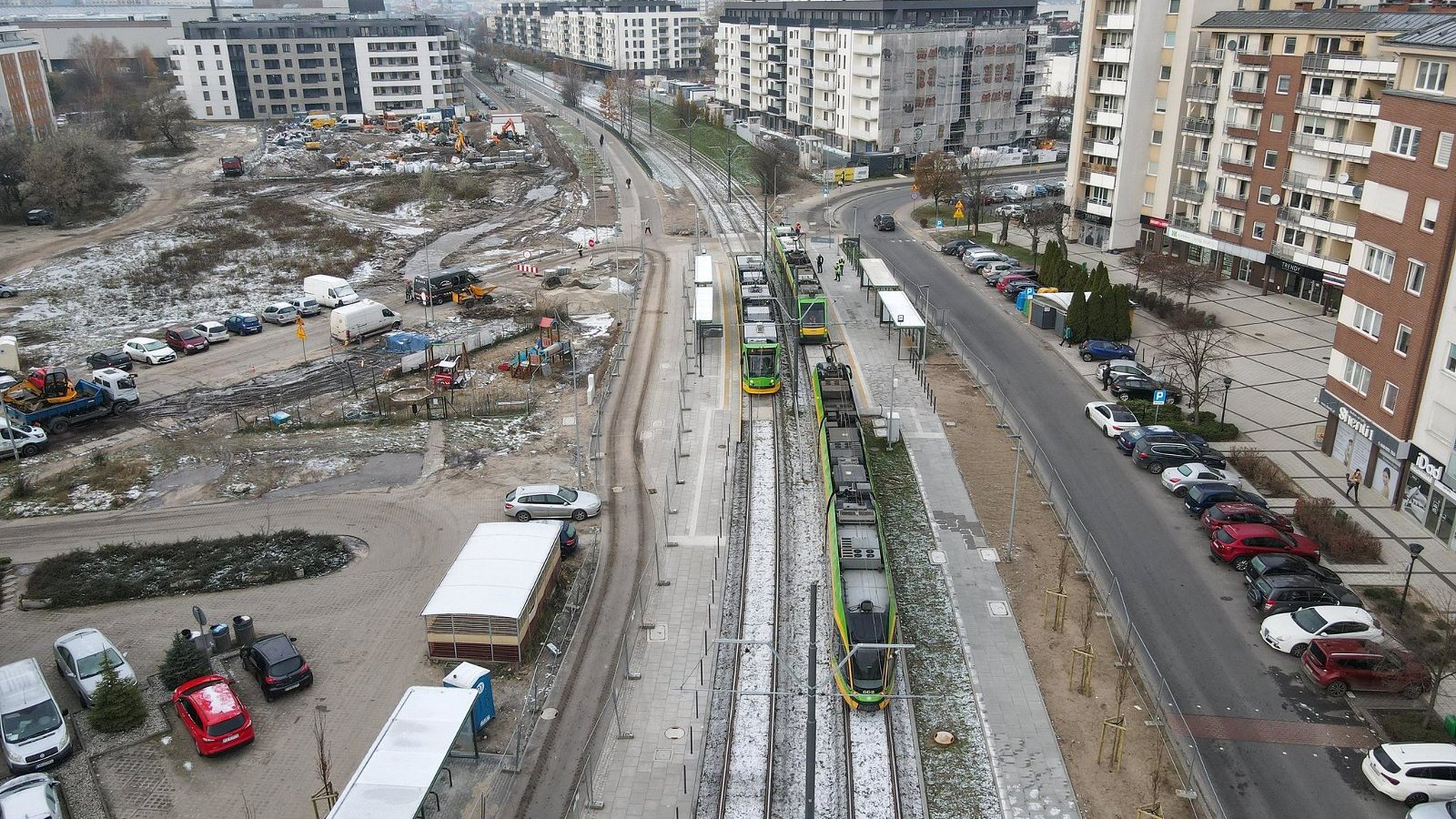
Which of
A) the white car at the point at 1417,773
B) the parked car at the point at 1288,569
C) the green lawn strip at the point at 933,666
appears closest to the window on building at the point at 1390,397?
the parked car at the point at 1288,569

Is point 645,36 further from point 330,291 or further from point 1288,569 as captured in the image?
point 1288,569

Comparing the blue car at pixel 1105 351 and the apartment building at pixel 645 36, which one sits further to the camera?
the apartment building at pixel 645 36

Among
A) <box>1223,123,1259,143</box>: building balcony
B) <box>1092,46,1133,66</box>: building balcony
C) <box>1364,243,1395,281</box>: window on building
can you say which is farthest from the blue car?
<box>1092,46,1133,66</box>: building balcony

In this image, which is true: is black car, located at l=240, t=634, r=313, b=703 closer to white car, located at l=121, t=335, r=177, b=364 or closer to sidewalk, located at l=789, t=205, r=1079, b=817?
sidewalk, located at l=789, t=205, r=1079, b=817

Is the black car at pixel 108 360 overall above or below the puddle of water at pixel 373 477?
above

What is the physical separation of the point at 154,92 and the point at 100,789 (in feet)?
389

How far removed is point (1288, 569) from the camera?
1057 inches

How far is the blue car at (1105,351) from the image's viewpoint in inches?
1764

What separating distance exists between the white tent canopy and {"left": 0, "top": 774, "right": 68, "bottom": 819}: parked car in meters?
5.53

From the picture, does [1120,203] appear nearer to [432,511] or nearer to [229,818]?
[432,511]

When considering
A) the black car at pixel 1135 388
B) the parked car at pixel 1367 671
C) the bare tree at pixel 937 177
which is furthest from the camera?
the bare tree at pixel 937 177

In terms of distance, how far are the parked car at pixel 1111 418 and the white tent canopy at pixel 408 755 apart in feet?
84.1

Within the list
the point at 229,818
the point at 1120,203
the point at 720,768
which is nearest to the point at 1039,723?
the point at 720,768

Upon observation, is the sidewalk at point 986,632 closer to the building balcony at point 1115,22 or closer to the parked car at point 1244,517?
the parked car at point 1244,517
